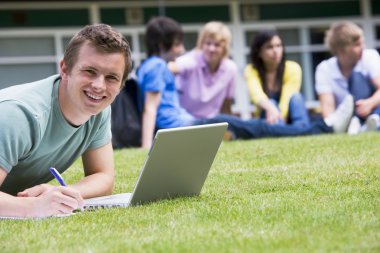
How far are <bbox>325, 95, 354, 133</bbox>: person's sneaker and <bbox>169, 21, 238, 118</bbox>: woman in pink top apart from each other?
1254 mm

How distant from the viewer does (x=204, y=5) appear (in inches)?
669

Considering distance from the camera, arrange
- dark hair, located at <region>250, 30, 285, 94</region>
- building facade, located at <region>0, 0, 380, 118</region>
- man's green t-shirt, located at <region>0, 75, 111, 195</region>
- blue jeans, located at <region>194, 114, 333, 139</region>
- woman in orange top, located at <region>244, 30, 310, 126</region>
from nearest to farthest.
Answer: man's green t-shirt, located at <region>0, 75, 111, 195</region>
blue jeans, located at <region>194, 114, 333, 139</region>
woman in orange top, located at <region>244, 30, 310, 126</region>
dark hair, located at <region>250, 30, 285, 94</region>
building facade, located at <region>0, 0, 380, 118</region>

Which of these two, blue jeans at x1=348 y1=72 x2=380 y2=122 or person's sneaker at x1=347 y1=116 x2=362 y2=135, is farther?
blue jeans at x1=348 y1=72 x2=380 y2=122

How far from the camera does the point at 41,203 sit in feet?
11.8

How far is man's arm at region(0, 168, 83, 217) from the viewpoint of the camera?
357cm

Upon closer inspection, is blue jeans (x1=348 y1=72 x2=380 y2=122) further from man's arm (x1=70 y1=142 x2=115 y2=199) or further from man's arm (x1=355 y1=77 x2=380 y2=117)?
man's arm (x1=70 y1=142 x2=115 y2=199)

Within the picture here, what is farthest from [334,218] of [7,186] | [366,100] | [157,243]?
[366,100]

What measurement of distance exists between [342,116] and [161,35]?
213 cm

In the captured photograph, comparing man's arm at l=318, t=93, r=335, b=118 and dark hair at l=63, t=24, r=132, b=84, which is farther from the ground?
dark hair at l=63, t=24, r=132, b=84

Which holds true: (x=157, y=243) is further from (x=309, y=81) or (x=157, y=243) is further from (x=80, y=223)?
(x=309, y=81)

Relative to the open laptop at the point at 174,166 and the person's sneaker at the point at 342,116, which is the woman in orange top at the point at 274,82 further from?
the open laptop at the point at 174,166

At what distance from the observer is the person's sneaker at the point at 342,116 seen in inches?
352

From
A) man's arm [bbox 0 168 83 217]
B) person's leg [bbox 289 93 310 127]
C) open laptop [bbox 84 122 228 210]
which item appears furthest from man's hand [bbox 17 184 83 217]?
person's leg [bbox 289 93 310 127]

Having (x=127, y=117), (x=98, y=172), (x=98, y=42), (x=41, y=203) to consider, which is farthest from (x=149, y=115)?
(x=41, y=203)
